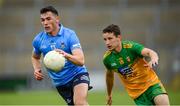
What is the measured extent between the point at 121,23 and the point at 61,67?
23684 mm

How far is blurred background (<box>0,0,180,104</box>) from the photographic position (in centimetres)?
3155

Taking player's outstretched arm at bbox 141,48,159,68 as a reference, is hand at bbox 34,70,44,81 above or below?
below

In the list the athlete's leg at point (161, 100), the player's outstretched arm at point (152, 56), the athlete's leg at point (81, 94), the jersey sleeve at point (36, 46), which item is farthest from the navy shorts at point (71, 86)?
the athlete's leg at point (161, 100)

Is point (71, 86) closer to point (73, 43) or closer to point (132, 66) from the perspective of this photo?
point (73, 43)

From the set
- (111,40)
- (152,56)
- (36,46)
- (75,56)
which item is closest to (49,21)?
(36,46)

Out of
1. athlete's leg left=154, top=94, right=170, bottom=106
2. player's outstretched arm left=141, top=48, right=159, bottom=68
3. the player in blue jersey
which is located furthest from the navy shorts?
athlete's leg left=154, top=94, right=170, bottom=106

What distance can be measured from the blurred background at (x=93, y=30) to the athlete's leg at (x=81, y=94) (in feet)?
62.1

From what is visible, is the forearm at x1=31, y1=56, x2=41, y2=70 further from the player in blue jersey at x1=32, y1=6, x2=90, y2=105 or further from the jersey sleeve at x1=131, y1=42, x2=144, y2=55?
Answer: the jersey sleeve at x1=131, y1=42, x2=144, y2=55

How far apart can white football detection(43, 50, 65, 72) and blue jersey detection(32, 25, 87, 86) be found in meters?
0.48

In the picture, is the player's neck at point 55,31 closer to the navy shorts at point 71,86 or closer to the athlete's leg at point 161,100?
the navy shorts at point 71,86

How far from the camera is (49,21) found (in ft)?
39.0

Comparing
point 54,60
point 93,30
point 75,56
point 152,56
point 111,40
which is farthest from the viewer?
point 93,30

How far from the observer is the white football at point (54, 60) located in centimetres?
1126

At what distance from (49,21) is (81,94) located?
4.93ft
